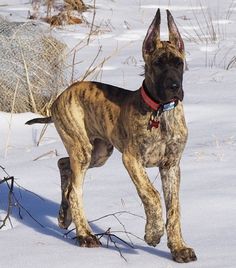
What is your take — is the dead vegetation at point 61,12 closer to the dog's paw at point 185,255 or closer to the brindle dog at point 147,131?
the brindle dog at point 147,131

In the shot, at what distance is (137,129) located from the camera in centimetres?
509

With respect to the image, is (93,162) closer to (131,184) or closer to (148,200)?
(131,184)

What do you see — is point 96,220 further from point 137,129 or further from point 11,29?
point 11,29

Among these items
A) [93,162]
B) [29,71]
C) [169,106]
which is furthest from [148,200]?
[29,71]

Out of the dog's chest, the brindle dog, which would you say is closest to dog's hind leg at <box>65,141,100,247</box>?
the brindle dog

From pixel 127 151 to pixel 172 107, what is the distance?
0.36 metres

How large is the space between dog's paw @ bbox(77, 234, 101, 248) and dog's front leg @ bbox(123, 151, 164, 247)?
483 mm

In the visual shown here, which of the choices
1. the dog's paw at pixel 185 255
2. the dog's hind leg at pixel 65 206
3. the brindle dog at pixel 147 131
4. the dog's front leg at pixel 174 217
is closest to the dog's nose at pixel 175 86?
the brindle dog at pixel 147 131

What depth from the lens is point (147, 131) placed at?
16.6 feet

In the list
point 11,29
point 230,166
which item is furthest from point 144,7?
point 230,166

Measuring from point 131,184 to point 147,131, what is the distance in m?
1.50

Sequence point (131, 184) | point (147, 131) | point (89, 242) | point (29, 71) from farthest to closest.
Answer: point (29, 71) → point (131, 184) → point (89, 242) → point (147, 131)

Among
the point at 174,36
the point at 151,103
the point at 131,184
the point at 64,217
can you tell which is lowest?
the point at 131,184

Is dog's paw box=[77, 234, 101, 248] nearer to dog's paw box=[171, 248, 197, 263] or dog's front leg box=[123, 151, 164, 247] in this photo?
dog's front leg box=[123, 151, 164, 247]
